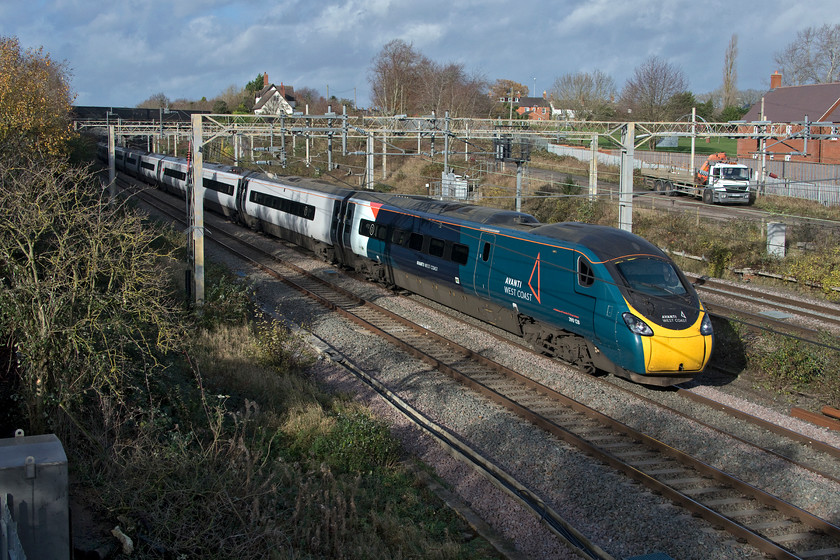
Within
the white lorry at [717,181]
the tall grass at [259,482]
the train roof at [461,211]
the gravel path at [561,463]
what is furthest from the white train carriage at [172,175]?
the tall grass at [259,482]

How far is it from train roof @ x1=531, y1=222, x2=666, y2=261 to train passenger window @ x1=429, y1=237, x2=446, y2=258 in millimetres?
3360

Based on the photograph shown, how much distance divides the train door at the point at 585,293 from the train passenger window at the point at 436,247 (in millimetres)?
4586

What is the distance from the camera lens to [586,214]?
1212 inches

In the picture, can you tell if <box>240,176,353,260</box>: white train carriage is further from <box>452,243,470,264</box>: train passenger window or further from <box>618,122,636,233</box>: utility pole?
<box>618,122,636,233</box>: utility pole

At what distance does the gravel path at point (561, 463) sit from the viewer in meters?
7.71

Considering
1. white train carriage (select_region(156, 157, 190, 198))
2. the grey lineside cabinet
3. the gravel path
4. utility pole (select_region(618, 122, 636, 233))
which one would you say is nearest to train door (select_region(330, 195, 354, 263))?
the gravel path

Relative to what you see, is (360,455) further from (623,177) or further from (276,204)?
(276,204)

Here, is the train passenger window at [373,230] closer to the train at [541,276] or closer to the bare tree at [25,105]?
the train at [541,276]

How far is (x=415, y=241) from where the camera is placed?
57.2ft

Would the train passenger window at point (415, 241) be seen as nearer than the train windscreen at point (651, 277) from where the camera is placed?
No

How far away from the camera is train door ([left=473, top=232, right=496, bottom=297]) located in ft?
48.1

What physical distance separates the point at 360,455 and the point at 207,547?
9.01 ft

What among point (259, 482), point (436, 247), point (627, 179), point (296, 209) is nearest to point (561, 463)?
point (259, 482)

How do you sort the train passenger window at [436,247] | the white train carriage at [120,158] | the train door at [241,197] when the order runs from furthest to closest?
the white train carriage at [120,158] → the train door at [241,197] → the train passenger window at [436,247]
